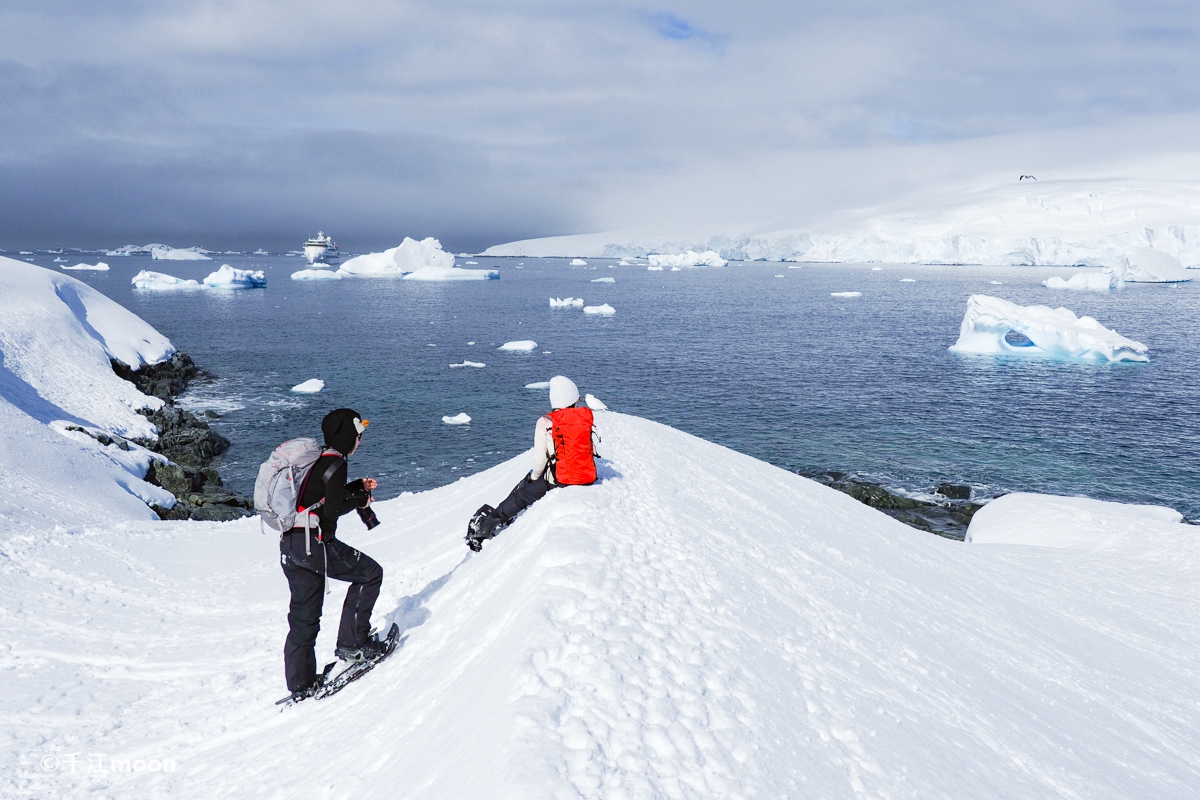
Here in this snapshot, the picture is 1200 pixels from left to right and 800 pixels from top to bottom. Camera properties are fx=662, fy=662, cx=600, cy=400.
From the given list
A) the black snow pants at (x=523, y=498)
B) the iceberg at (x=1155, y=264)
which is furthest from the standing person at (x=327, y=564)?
the iceberg at (x=1155, y=264)

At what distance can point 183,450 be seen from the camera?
1006 inches

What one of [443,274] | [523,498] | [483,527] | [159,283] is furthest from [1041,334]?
[159,283]

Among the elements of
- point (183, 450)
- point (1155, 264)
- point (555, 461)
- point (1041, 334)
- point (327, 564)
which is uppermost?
point (1155, 264)

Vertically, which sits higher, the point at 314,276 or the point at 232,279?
the point at 314,276

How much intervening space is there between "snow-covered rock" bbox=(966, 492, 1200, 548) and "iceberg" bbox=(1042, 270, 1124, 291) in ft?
311

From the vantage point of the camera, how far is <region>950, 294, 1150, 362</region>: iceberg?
4347cm

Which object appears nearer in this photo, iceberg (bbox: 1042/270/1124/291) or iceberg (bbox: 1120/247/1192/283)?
iceberg (bbox: 1042/270/1124/291)

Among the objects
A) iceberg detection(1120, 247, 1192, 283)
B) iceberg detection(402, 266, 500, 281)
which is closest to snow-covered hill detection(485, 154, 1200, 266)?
iceberg detection(1120, 247, 1192, 283)

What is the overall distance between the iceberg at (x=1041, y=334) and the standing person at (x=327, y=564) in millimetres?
50737

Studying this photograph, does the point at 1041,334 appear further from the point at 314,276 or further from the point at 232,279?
the point at 314,276

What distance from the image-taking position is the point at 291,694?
5.88 metres

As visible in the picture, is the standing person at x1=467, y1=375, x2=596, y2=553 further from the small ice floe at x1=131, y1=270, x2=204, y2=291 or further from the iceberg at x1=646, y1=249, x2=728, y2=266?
the iceberg at x1=646, y1=249, x2=728, y2=266

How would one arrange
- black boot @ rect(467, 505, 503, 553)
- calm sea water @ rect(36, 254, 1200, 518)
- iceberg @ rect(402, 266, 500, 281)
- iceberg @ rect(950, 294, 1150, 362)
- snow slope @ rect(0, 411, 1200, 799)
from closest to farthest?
snow slope @ rect(0, 411, 1200, 799)
black boot @ rect(467, 505, 503, 553)
calm sea water @ rect(36, 254, 1200, 518)
iceberg @ rect(950, 294, 1150, 362)
iceberg @ rect(402, 266, 500, 281)

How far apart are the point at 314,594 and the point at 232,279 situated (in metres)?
107
